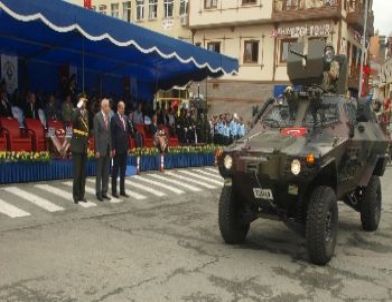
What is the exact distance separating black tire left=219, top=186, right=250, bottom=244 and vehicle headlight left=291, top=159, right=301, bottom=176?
110 cm

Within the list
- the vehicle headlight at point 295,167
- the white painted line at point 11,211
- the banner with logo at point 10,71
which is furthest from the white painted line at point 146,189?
the banner with logo at point 10,71

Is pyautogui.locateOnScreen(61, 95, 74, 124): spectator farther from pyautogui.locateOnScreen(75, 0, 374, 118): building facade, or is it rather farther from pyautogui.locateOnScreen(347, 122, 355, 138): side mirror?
pyautogui.locateOnScreen(75, 0, 374, 118): building facade

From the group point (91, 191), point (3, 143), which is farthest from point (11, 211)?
point (3, 143)

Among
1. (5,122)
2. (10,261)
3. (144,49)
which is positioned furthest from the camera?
(144,49)

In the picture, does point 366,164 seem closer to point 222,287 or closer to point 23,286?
point 222,287

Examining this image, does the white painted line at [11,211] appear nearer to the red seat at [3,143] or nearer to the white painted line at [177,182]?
the red seat at [3,143]

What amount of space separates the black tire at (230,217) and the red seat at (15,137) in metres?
6.04

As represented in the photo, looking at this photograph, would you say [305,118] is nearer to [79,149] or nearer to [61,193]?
[79,149]

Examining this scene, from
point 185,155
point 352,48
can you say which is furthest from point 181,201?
point 352,48

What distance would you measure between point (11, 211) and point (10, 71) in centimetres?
765

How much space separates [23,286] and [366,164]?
16.7ft

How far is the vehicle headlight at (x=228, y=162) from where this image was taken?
629 cm

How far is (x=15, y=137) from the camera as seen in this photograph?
11297 mm

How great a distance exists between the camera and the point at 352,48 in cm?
3212
